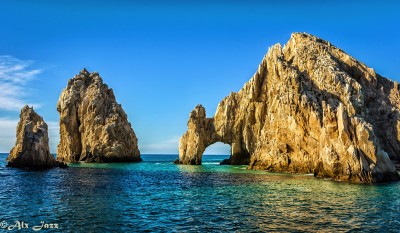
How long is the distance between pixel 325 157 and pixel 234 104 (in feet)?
213

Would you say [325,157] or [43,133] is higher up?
[43,133]

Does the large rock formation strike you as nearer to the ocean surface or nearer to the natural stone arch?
the natural stone arch

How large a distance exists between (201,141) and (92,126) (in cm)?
4627

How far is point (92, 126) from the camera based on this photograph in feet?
437

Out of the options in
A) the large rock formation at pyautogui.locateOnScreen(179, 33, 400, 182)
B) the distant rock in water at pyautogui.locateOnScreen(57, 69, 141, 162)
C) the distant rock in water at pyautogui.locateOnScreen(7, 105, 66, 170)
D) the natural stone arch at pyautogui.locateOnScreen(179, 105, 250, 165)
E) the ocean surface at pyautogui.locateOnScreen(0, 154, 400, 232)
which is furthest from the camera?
the distant rock in water at pyautogui.locateOnScreen(57, 69, 141, 162)

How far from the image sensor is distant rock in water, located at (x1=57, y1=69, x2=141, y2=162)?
428 feet

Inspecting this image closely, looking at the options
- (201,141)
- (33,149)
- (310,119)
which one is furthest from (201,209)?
(201,141)

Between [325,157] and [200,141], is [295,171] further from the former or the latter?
[200,141]

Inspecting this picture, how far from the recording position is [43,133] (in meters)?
79.3

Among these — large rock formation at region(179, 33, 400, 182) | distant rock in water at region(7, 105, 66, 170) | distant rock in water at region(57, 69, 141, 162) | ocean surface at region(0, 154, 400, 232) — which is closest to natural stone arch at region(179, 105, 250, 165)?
large rock formation at region(179, 33, 400, 182)

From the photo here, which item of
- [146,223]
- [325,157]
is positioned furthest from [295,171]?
[146,223]

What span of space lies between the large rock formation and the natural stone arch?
35 cm

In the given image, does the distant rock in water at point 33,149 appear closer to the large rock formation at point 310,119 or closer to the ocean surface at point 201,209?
the ocean surface at point 201,209

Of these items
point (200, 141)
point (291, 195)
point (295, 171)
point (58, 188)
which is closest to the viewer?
point (291, 195)
